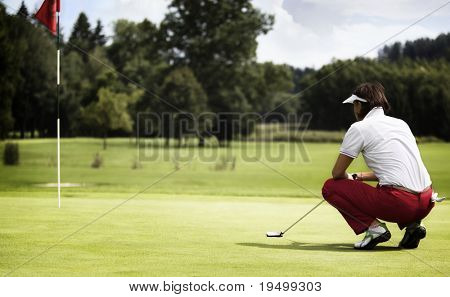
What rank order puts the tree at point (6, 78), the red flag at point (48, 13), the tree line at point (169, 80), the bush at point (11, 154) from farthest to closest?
1. the tree line at point (169, 80)
2. the tree at point (6, 78)
3. the bush at point (11, 154)
4. the red flag at point (48, 13)

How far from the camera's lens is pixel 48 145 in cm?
4609

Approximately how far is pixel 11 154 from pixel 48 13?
90.2 feet

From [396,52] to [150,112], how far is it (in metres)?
15.5

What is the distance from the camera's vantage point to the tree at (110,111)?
142ft

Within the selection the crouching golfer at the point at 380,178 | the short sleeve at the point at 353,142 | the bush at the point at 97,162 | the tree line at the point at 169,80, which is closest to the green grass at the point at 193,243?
the crouching golfer at the point at 380,178

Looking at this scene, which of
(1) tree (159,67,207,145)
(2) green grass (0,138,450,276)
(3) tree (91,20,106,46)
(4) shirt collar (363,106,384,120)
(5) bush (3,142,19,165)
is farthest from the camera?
(3) tree (91,20,106,46)

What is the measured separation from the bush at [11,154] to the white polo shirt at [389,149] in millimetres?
33630

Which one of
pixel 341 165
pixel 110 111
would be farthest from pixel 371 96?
pixel 110 111

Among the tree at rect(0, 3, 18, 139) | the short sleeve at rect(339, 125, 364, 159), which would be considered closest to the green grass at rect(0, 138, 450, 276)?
the short sleeve at rect(339, 125, 364, 159)

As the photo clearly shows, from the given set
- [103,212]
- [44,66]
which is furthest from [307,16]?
[103,212]

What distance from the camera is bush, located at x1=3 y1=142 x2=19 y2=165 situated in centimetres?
3853

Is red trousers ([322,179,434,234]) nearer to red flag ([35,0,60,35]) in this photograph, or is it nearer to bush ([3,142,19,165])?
red flag ([35,0,60,35])

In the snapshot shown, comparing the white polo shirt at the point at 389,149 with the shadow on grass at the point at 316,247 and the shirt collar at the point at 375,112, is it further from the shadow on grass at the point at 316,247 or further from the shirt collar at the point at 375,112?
the shadow on grass at the point at 316,247
